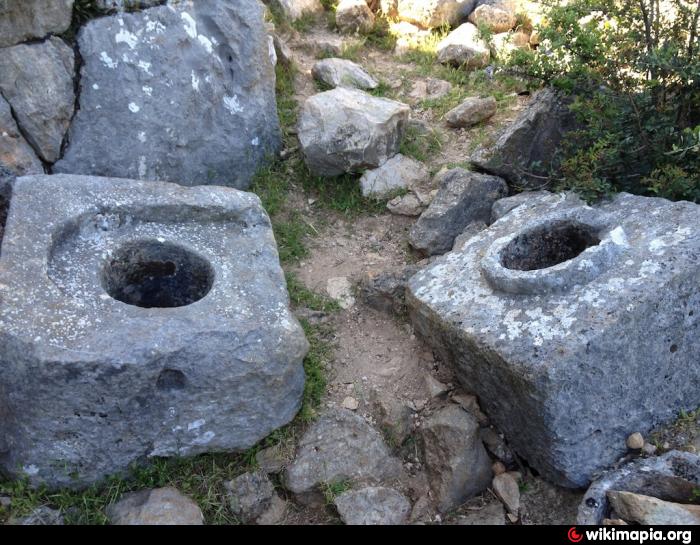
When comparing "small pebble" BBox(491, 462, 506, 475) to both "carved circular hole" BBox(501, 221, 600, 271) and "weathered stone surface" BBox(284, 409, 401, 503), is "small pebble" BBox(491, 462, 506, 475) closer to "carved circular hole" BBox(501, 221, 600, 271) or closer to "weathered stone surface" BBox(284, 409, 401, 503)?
"weathered stone surface" BBox(284, 409, 401, 503)

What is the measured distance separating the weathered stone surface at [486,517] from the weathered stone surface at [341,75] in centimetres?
333

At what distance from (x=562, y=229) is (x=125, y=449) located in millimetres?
2187

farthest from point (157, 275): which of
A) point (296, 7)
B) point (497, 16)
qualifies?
point (497, 16)

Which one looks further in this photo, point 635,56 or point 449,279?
point 635,56

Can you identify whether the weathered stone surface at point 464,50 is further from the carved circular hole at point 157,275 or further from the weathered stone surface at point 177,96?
the carved circular hole at point 157,275

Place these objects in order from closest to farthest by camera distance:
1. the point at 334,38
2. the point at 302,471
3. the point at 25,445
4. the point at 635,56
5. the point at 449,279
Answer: the point at 25,445, the point at 302,471, the point at 449,279, the point at 635,56, the point at 334,38

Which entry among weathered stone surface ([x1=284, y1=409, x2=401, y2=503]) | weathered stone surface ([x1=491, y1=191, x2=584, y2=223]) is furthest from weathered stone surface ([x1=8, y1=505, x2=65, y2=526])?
weathered stone surface ([x1=491, y1=191, x2=584, y2=223])

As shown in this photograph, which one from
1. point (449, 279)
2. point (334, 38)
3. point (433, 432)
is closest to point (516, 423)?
point (433, 432)

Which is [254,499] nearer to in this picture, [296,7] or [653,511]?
[653,511]

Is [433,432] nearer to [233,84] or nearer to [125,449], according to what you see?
[125,449]

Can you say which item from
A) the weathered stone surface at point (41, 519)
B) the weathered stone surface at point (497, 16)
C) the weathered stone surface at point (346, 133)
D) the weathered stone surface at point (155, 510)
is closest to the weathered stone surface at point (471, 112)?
the weathered stone surface at point (346, 133)

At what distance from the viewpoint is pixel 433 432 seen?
131 inches

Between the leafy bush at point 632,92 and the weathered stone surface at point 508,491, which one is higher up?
the leafy bush at point 632,92

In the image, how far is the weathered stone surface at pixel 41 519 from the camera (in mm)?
2932
